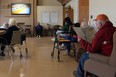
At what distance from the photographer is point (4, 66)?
5.73 meters

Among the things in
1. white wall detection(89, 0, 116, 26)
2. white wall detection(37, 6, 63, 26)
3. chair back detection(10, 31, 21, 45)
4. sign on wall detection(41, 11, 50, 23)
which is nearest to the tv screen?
white wall detection(37, 6, 63, 26)

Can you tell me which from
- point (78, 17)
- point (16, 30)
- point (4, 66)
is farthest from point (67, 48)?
point (78, 17)

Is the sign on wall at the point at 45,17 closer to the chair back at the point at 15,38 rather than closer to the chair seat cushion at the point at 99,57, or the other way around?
the chair back at the point at 15,38

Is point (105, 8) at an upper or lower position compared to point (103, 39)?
upper

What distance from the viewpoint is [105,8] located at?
20.7ft

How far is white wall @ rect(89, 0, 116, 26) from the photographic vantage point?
18.6 ft

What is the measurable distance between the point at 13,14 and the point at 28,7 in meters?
1.19

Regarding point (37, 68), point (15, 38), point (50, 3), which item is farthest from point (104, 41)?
point (50, 3)

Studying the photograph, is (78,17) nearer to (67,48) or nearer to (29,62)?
(67,48)

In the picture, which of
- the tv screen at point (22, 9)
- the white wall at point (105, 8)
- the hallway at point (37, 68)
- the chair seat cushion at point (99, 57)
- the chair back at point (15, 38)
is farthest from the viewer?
the tv screen at point (22, 9)

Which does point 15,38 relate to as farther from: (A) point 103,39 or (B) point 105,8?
(A) point 103,39

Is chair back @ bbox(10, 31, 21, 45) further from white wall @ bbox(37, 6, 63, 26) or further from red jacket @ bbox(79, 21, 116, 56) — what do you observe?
white wall @ bbox(37, 6, 63, 26)

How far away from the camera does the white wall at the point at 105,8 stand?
18.6 ft

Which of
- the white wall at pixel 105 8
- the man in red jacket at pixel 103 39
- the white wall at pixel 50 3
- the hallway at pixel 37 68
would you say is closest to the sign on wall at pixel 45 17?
the white wall at pixel 50 3
